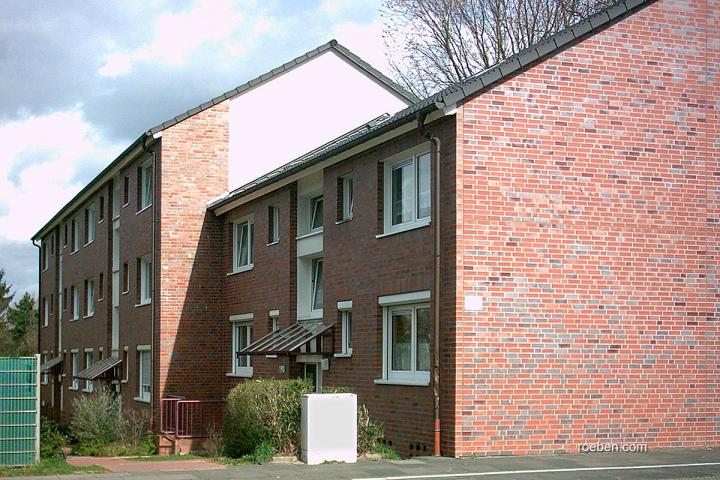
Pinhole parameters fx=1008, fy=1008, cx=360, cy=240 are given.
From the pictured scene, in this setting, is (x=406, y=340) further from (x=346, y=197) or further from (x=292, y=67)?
(x=292, y=67)

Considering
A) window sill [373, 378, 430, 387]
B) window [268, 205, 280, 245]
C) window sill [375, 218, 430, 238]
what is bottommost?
window sill [373, 378, 430, 387]

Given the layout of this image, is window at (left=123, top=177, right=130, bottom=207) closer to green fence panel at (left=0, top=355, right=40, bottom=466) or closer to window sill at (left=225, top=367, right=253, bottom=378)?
window sill at (left=225, top=367, right=253, bottom=378)

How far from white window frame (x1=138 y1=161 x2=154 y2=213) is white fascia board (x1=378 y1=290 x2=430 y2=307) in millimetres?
13865

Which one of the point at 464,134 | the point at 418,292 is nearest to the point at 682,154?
the point at 464,134

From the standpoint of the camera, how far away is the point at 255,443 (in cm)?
1677

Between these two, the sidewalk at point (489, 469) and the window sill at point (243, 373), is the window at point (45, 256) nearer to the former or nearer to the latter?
the window sill at point (243, 373)

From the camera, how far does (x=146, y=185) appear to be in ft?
105

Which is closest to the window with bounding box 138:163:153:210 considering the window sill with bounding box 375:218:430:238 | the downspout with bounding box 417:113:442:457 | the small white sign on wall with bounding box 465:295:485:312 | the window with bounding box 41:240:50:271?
the window sill with bounding box 375:218:430:238

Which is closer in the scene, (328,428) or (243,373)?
(328,428)

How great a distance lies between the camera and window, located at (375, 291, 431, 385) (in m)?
17.8

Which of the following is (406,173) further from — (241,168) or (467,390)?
(241,168)

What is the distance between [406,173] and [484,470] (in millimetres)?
6470

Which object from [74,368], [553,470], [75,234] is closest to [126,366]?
[74,368]

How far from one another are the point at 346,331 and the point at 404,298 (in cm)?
325
